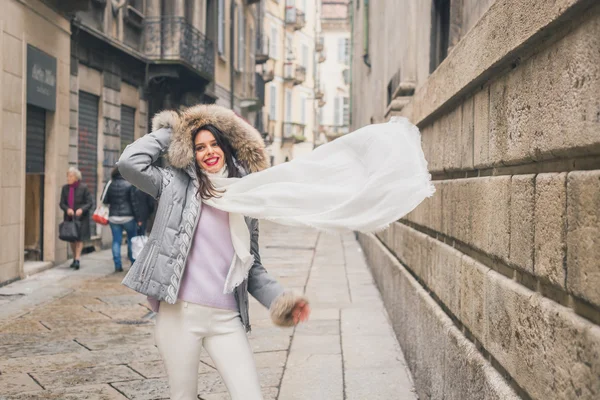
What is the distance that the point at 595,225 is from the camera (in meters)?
2.06

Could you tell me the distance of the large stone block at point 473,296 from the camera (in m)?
3.42

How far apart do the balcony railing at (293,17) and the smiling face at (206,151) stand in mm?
46718

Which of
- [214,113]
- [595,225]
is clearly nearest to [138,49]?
[214,113]

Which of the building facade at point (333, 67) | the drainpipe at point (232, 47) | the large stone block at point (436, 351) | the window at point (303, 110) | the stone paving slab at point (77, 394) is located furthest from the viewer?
the building facade at point (333, 67)

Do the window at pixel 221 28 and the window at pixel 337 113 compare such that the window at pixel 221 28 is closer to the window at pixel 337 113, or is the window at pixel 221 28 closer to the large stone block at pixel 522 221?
the large stone block at pixel 522 221

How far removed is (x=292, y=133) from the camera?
51719mm

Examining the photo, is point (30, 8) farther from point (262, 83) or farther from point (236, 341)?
point (262, 83)

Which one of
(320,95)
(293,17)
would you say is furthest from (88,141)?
(320,95)

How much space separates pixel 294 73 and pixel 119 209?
128ft

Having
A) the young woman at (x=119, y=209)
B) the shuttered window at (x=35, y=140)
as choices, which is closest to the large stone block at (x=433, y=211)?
the young woman at (x=119, y=209)

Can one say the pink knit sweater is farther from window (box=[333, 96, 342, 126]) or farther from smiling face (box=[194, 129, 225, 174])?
window (box=[333, 96, 342, 126])

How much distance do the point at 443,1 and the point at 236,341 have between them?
370 centimetres

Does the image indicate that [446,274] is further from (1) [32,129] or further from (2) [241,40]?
(2) [241,40]

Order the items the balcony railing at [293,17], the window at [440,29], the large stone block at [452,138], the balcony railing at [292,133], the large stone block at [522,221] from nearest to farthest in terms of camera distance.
Answer: the large stone block at [522,221], the large stone block at [452,138], the window at [440,29], the balcony railing at [293,17], the balcony railing at [292,133]
